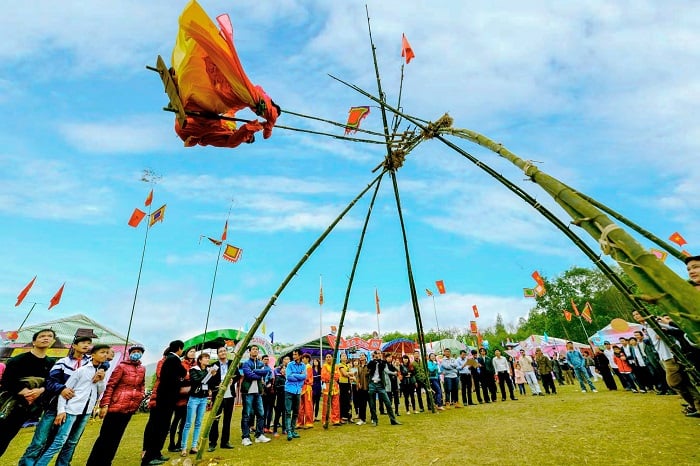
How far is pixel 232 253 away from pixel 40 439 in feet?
32.9

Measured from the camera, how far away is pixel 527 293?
2209cm

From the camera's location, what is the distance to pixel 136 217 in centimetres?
1416

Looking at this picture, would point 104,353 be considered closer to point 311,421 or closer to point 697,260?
point 311,421

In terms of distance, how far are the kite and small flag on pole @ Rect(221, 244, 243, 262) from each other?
11.5 m

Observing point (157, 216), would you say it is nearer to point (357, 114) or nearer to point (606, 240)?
point (357, 114)

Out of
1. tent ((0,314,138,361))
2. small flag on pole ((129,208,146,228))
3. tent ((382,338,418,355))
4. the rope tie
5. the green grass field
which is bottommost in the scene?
the green grass field

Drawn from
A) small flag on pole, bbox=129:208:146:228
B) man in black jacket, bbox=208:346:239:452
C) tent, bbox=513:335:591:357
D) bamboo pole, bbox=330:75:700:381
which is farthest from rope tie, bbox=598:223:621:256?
tent, bbox=513:335:591:357

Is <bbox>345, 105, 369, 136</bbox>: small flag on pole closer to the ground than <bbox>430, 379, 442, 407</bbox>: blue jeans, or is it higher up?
higher up

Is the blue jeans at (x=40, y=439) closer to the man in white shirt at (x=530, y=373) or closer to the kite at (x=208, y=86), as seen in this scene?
the kite at (x=208, y=86)

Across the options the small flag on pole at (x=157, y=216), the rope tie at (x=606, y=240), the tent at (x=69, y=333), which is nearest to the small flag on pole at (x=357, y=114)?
the rope tie at (x=606, y=240)

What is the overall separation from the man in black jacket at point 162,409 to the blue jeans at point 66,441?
1.13 metres

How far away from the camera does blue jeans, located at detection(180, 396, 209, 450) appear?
21.7 ft

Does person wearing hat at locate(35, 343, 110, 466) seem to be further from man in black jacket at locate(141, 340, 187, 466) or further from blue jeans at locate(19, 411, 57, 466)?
man in black jacket at locate(141, 340, 187, 466)

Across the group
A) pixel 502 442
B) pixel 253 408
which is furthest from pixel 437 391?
pixel 253 408
